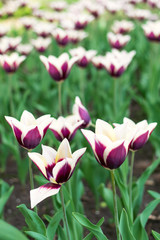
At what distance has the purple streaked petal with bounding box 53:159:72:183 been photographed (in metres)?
1.13

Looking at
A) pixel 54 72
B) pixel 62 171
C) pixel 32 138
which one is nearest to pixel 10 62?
pixel 54 72

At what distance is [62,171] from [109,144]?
0.16m

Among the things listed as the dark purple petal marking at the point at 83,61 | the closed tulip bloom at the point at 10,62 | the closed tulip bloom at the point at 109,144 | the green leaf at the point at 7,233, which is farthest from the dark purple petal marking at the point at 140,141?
the dark purple petal marking at the point at 83,61

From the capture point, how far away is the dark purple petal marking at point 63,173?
3.76 feet

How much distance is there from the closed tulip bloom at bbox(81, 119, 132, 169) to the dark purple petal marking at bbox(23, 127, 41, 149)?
22 cm

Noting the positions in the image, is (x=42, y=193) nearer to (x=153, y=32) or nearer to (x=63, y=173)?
(x=63, y=173)

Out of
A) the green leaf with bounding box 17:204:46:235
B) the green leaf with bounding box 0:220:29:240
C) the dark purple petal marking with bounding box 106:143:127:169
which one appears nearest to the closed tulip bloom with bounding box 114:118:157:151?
the dark purple petal marking with bounding box 106:143:127:169

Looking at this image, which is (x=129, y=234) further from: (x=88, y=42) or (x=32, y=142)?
(x=88, y=42)

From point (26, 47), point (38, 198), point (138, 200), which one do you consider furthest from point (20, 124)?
point (26, 47)

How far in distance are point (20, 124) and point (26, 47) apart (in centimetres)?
244

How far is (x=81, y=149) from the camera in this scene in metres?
1.16

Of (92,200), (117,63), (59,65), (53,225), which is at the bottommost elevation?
(92,200)

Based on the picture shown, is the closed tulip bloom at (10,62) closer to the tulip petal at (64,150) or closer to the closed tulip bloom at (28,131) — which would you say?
the closed tulip bloom at (28,131)

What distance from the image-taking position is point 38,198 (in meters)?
1.09
